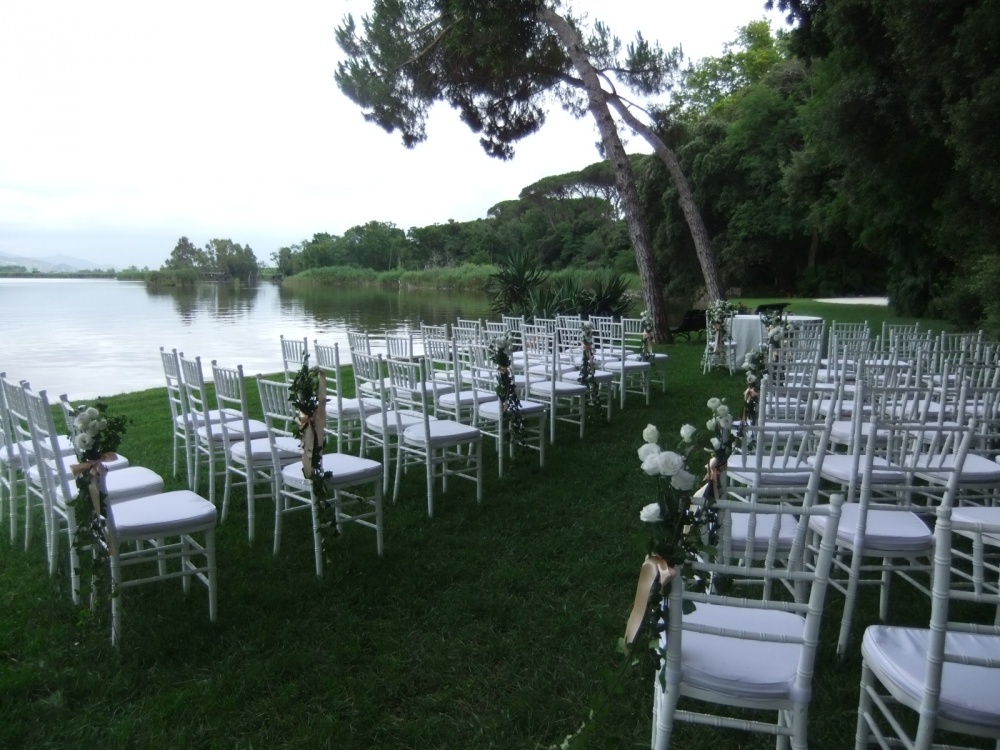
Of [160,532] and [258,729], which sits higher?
[160,532]

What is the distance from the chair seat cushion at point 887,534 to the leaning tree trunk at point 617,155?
931cm

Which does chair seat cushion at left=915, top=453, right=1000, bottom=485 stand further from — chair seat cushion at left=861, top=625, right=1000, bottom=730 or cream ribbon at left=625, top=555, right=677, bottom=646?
cream ribbon at left=625, top=555, right=677, bottom=646

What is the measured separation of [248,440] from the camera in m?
3.63

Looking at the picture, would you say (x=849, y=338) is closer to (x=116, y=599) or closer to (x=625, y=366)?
(x=625, y=366)

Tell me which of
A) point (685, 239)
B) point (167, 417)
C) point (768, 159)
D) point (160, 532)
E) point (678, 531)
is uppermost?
point (768, 159)

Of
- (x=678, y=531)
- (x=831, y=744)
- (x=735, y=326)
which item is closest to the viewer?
(x=678, y=531)

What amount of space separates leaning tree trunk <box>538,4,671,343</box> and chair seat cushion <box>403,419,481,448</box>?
8005 mm

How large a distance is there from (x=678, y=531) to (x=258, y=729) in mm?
1512

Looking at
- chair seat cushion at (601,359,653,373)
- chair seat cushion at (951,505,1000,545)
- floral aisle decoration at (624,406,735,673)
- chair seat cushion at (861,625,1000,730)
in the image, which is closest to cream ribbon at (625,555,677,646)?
floral aisle decoration at (624,406,735,673)

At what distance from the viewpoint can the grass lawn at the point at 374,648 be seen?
2.19 metres

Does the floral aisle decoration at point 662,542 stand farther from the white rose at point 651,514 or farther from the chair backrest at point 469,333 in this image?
the chair backrest at point 469,333

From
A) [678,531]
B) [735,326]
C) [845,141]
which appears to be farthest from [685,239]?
[678,531]

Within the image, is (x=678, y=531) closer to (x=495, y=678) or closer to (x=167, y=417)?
(x=495, y=678)

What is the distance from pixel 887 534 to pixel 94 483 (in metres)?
2.70
